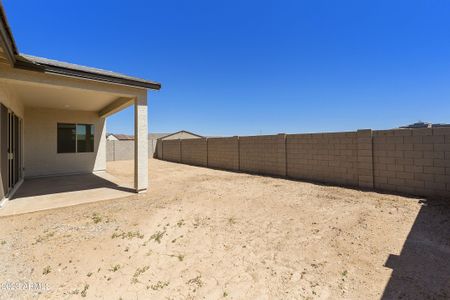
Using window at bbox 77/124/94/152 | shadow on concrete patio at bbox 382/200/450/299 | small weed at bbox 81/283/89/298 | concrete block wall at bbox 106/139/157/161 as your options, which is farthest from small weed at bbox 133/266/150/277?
concrete block wall at bbox 106/139/157/161

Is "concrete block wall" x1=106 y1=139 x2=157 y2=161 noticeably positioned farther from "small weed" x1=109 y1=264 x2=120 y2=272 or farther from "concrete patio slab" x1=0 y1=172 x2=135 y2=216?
"small weed" x1=109 y1=264 x2=120 y2=272

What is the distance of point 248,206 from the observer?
5.57 m

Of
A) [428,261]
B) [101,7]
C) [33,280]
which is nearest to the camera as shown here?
[33,280]

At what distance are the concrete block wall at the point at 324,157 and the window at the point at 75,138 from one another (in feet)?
31.8

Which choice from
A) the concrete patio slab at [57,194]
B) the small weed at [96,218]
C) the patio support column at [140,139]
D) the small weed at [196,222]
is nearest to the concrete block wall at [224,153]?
the concrete patio slab at [57,194]

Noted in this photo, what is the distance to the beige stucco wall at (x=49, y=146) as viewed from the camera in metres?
9.48

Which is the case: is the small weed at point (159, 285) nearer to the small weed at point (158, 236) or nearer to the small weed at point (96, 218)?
the small weed at point (158, 236)

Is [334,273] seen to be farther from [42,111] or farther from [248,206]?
[42,111]

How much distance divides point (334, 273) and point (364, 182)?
5467mm

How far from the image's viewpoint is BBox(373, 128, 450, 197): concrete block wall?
5.63 m

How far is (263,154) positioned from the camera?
425 inches

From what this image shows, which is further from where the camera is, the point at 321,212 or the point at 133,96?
the point at 133,96

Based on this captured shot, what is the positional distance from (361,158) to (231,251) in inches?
235

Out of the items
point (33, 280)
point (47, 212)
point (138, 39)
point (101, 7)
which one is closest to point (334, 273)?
point (33, 280)
